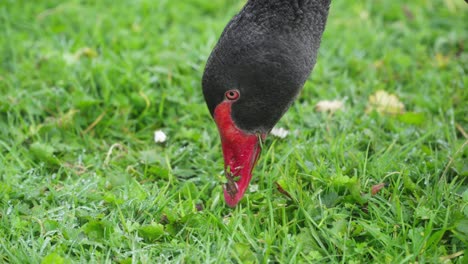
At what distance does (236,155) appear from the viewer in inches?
138

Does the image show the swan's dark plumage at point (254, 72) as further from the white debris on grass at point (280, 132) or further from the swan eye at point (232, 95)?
the white debris on grass at point (280, 132)

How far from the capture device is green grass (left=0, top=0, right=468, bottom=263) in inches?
124

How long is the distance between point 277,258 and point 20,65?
10.2 ft

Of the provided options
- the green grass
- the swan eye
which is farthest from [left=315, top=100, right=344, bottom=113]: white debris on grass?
the swan eye

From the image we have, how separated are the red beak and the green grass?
96 mm

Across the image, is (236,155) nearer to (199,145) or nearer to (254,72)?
(254,72)

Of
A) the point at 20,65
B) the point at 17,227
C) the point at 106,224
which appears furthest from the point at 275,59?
the point at 20,65

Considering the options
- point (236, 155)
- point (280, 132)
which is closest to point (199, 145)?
point (280, 132)

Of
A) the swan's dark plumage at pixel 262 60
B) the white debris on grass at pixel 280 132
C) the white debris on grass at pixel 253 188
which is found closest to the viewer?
the swan's dark plumage at pixel 262 60

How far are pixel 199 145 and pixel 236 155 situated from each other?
0.88 m

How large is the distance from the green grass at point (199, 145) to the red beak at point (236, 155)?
3.8 inches

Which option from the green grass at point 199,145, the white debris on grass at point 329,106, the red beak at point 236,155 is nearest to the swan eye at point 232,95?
the red beak at point 236,155

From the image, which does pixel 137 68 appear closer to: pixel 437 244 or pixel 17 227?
pixel 17 227

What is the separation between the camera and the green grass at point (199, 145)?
315 centimetres
